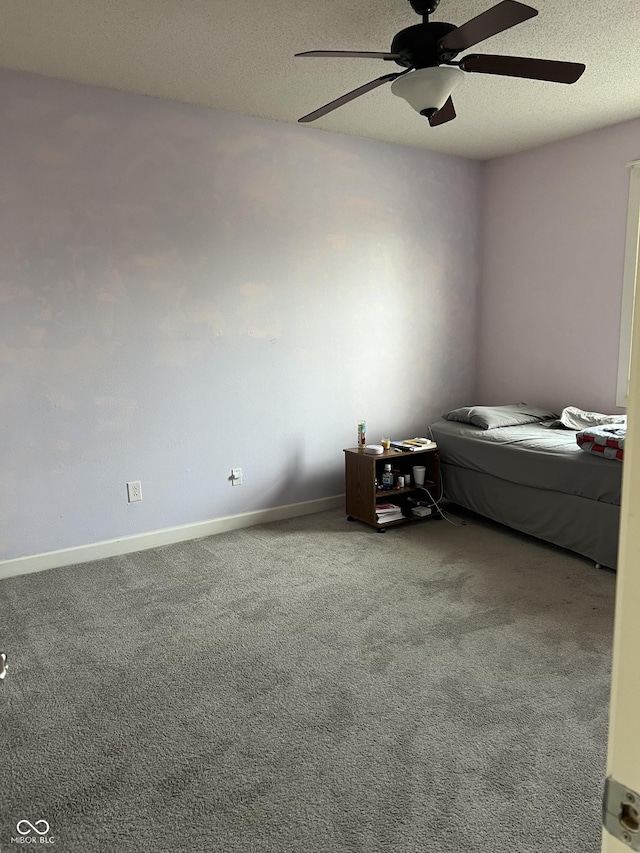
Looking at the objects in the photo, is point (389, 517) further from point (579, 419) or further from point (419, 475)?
point (579, 419)

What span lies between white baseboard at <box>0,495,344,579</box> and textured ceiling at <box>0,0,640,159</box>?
2.41 metres

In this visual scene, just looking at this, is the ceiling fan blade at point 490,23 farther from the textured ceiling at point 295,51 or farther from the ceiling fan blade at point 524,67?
the textured ceiling at point 295,51

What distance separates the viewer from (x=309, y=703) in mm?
2162

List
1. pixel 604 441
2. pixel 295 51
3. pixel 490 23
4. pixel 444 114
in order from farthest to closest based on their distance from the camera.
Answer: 1. pixel 604 441
2. pixel 295 51
3. pixel 444 114
4. pixel 490 23

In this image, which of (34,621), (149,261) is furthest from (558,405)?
(34,621)

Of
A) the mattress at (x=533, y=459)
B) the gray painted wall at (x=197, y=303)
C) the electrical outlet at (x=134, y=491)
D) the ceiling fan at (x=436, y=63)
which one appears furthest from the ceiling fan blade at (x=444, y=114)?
the electrical outlet at (x=134, y=491)

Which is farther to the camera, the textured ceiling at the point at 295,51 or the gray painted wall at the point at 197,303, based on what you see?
the gray painted wall at the point at 197,303

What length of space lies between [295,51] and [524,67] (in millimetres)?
1118

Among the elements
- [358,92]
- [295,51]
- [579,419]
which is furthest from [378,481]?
[295,51]

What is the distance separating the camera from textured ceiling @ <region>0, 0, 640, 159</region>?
8.20 ft

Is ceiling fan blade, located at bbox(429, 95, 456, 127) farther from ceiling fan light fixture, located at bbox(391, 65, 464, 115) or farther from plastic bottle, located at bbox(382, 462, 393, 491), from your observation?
plastic bottle, located at bbox(382, 462, 393, 491)

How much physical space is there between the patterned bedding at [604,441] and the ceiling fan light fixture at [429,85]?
71.0 inches

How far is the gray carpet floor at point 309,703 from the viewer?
1.66 m

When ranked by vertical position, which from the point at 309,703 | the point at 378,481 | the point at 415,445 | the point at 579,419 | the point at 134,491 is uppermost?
the point at 579,419
